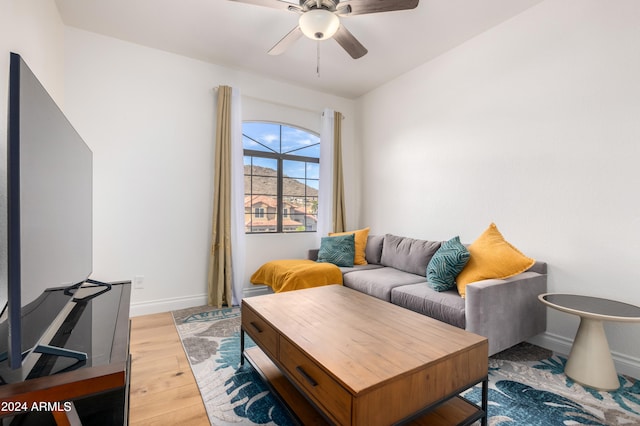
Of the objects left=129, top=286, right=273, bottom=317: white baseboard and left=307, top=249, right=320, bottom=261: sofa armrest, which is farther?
left=307, top=249, right=320, bottom=261: sofa armrest

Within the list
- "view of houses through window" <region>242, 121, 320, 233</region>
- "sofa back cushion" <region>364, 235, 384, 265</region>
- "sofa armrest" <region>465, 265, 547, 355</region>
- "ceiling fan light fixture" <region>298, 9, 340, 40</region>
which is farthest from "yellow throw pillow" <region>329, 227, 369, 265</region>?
"ceiling fan light fixture" <region>298, 9, 340, 40</region>

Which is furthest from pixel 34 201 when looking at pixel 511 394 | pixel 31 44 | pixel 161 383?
pixel 511 394

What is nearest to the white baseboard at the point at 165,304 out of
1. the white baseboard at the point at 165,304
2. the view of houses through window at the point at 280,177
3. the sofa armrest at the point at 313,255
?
the white baseboard at the point at 165,304

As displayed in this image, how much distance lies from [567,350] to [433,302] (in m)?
1.05

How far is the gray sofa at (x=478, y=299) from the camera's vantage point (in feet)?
6.53

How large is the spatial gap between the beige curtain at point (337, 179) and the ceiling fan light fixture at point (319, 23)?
2.10 metres

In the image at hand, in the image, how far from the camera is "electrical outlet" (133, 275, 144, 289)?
3041 mm

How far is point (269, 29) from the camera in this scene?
2.77 meters

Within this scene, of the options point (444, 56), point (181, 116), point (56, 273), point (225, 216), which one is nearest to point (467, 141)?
point (444, 56)

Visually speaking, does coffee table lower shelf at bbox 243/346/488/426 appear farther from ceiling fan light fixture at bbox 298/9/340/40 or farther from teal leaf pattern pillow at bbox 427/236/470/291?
ceiling fan light fixture at bbox 298/9/340/40

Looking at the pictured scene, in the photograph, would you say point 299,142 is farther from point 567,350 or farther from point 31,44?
point 567,350

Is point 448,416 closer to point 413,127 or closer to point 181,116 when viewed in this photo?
point 413,127

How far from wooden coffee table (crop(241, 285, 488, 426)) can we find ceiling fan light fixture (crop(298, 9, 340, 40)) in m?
1.88

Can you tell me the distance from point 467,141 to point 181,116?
3.03m
